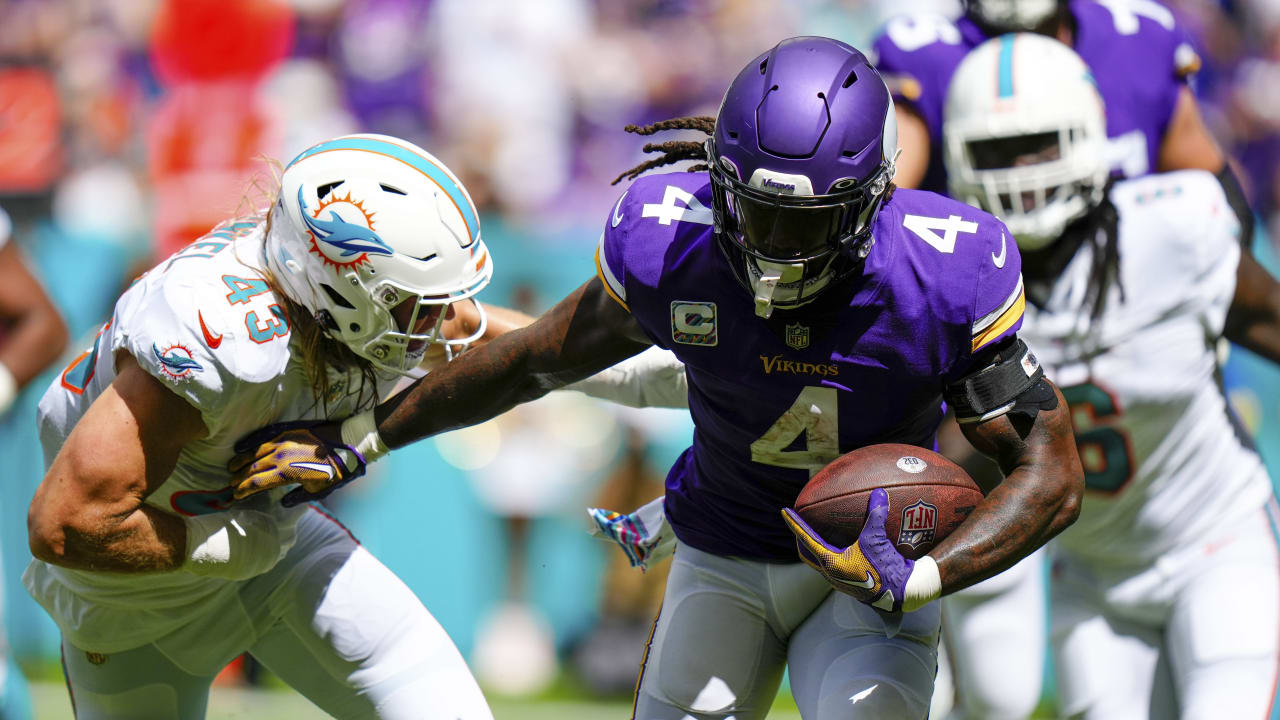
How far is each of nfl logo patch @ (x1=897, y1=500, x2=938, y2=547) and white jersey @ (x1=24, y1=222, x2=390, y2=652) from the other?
1.34 metres

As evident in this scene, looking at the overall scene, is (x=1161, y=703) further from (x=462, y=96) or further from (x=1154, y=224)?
(x=462, y=96)

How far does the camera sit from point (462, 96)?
7777 millimetres

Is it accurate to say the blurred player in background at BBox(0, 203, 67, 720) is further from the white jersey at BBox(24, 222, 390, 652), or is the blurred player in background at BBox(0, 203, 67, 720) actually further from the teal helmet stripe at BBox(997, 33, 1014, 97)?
the teal helmet stripe at BBox(997, 33, 1014, 97)

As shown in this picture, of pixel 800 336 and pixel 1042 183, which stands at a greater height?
pixel 800 336

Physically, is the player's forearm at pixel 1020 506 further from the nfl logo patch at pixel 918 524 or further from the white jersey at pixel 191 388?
the white jersey at pixel 191 388

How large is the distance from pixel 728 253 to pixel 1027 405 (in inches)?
25.9

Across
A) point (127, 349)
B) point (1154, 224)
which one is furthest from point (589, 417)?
point (127, 349)

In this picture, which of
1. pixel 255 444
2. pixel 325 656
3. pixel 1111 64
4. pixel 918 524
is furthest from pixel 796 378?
pixel 1111 64

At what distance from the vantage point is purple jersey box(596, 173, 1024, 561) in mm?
2770

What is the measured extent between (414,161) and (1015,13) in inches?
93.6

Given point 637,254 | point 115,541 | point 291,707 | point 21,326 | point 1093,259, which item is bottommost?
point 291,707

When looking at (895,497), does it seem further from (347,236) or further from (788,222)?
(347,236)

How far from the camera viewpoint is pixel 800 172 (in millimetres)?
2656

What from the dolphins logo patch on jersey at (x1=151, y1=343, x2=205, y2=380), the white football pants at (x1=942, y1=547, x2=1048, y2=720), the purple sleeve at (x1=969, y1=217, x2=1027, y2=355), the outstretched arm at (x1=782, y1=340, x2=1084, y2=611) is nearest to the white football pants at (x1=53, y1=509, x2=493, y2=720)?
the dolphins logo patch on jersey at (x1=151, y1=343, x2=205, y2=380)
